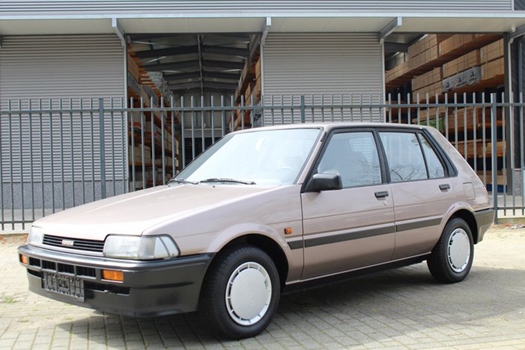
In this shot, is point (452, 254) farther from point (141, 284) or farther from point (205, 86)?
point (205, 86)

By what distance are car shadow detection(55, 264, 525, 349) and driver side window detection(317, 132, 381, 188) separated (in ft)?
3.74

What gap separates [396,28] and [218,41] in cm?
505

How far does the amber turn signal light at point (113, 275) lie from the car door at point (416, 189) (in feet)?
8.52

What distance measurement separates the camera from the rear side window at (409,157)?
5.20 metres

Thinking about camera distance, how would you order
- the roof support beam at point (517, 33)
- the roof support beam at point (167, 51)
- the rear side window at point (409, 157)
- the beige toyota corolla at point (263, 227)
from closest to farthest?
the beige toyota corolla at point (263, 227)
the rear side window at point (409, 157)
the roof support beam at point (517, 33)
the roof support beam at point (167, 51)

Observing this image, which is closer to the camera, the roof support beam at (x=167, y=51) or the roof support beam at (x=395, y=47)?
the roof support beam at (x=167, y=51)

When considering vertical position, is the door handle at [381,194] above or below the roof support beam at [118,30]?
below

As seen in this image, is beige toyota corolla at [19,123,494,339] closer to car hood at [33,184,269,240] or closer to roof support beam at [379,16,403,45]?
car hood at [33,184,269,240]

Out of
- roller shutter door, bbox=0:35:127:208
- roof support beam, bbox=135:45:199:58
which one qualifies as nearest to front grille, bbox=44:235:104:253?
roller shutter door, bbox=0:35:127:208

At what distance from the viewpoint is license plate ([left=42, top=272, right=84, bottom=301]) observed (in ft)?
12.4

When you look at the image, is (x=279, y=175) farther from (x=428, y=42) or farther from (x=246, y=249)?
(x=428, y=42)

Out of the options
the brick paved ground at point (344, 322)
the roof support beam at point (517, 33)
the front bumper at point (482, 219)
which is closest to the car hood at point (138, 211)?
the brick paved ground at point (344, 322)

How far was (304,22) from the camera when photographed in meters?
13.4

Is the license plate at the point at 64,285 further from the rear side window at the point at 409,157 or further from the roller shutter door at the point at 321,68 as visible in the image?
the roller shutter door at the point at 321,68
